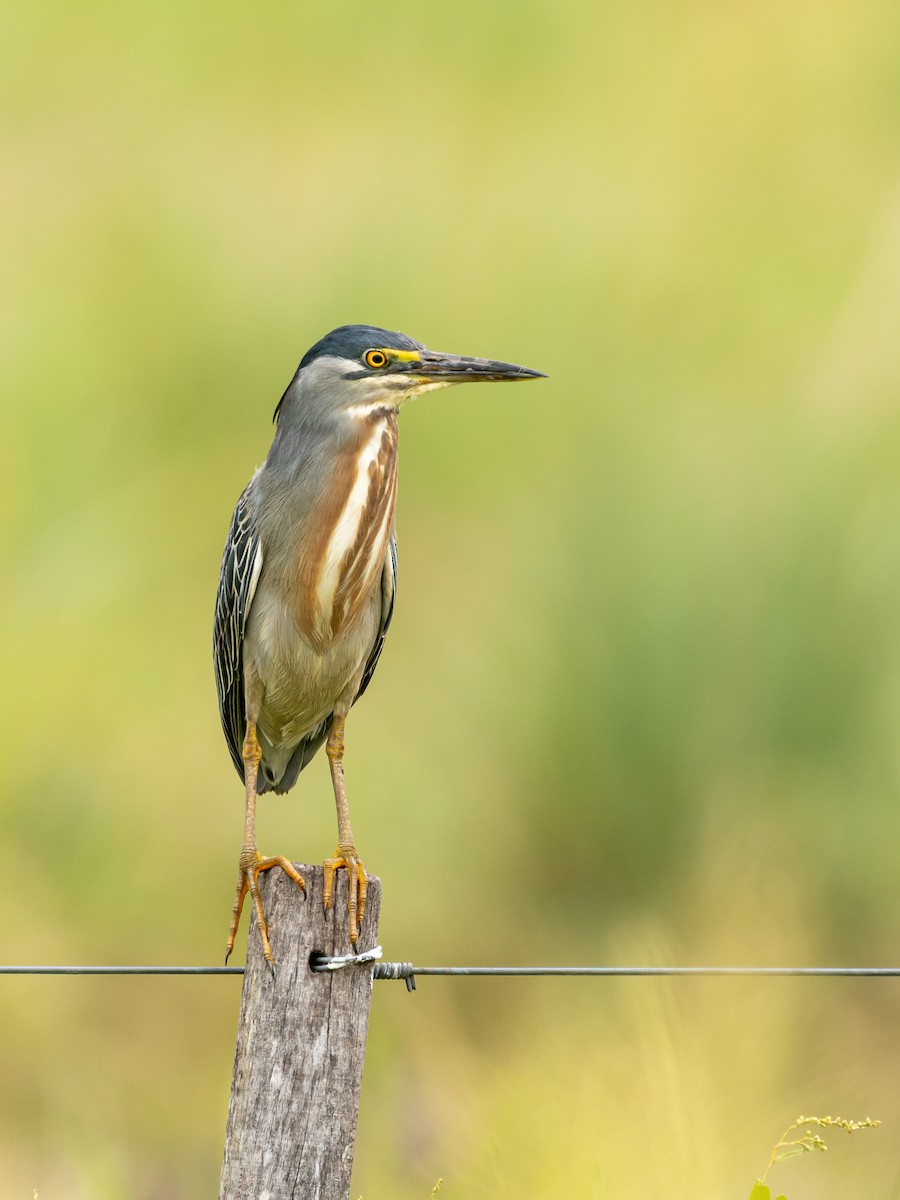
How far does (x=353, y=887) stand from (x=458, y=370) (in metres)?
1.54

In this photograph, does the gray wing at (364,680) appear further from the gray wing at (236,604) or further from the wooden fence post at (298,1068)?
the wooden fence post at (298,1068)

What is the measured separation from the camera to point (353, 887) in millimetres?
2977

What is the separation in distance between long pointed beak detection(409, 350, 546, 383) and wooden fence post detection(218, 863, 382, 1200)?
1.55 meters

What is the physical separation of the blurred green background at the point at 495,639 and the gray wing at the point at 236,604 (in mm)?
1275

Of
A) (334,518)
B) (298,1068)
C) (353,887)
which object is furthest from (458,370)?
(298,1068)

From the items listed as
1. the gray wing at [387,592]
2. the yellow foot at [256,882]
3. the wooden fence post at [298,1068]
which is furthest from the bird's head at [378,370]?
the wooden fence post at [298,1068]

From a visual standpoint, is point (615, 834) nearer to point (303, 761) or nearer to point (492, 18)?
point (303, 761)

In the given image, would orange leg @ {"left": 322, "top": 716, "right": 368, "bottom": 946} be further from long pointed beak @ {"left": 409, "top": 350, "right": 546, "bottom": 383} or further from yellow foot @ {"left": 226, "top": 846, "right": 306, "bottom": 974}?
long pointed beak @ {"left": 409, "top": 350, "right": 546, "bottom": 383}

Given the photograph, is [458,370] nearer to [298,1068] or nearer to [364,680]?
[364,680]

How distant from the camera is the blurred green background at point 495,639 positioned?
602 cm

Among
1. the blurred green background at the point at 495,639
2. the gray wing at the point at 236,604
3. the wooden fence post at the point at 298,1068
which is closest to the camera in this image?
the wooden fence post at the point at 298,1068

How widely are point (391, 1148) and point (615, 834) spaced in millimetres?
2471

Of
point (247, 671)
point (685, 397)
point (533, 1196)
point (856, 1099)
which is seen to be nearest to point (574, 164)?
point (685, 397)

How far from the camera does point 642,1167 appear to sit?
3.90 m
